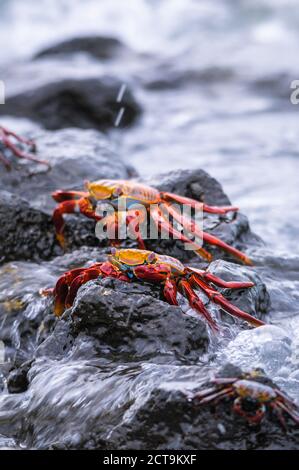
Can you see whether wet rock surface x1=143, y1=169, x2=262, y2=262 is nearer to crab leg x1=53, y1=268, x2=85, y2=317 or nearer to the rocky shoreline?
the rocky shoreline

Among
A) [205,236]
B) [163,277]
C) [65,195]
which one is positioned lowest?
[163,277]

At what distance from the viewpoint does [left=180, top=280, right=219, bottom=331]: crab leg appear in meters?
3.58

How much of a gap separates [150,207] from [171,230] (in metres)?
0.26

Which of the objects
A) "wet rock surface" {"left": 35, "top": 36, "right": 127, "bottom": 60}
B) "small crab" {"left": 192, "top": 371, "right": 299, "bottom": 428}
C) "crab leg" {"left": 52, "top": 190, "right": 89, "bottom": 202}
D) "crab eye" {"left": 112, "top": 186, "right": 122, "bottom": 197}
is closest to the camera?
"small crab" {"left": 192, "top": 371, "right": 299, "bottom": 428}

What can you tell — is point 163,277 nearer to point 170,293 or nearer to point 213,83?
point 170,293

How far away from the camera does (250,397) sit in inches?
106

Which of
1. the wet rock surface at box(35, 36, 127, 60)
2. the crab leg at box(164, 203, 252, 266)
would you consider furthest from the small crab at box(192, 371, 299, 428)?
the wet rock surface at box(35, 36, 127, 60)

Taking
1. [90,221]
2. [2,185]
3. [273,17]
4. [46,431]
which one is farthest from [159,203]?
[273,17]

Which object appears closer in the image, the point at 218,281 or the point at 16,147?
the point at 218,281

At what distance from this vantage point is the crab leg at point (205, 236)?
183 inches

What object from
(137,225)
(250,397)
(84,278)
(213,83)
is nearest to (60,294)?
(84,278)

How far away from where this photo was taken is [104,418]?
2930 mm

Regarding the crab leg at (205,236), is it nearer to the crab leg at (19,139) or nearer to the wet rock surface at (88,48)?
the crab leg at (19,139)
